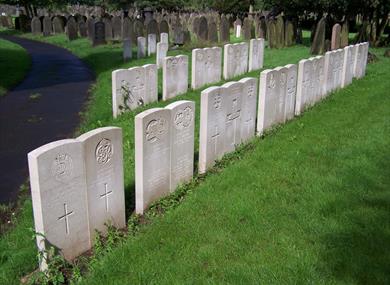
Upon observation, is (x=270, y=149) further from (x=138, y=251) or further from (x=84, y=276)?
(x=84, y=276)

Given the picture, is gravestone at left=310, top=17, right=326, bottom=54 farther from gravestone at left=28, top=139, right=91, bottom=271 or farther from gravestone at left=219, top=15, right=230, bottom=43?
gravestone at left=28, top=139, right=91, bottom=271

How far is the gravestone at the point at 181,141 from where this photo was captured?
17.1ft

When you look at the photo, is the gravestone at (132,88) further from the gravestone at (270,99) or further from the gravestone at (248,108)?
the gravestone at (248,108)

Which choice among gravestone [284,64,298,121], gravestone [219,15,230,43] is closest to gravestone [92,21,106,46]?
gravestone [219,15,230,43]

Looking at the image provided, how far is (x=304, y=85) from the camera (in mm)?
8859

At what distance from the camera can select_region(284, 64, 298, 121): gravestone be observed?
326 inches

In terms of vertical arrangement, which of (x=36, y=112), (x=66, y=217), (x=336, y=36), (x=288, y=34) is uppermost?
(x=336, y=36)

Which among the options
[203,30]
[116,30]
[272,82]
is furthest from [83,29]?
[272,82]

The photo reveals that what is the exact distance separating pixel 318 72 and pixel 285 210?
542cm

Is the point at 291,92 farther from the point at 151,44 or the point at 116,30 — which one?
the point at 116,30

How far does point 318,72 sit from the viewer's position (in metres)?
Result: 9.53

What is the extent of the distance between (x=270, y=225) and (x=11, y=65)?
14.0 meters

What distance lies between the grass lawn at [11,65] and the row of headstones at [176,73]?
13.2 ft

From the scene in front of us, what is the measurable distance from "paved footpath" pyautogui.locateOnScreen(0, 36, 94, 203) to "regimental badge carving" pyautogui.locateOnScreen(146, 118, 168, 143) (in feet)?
6.65
